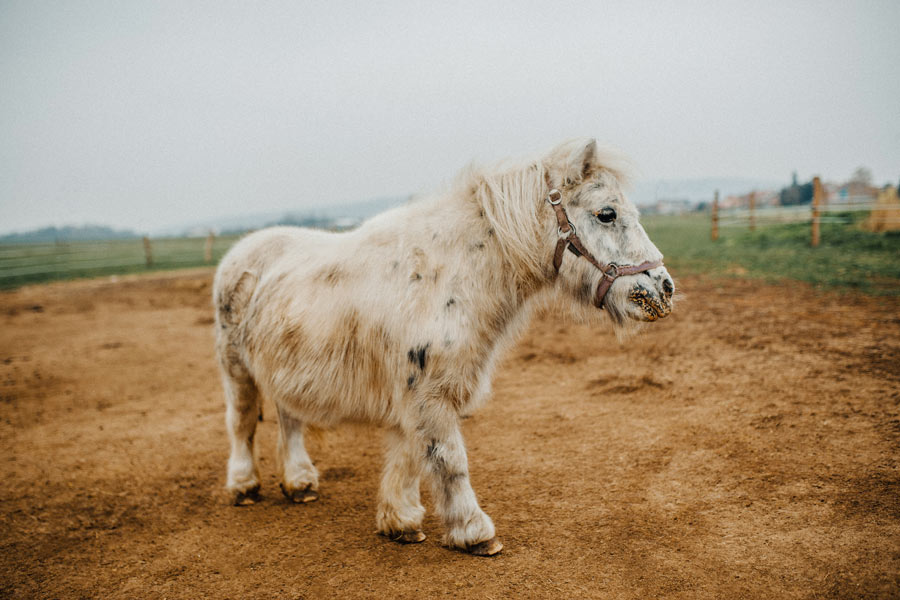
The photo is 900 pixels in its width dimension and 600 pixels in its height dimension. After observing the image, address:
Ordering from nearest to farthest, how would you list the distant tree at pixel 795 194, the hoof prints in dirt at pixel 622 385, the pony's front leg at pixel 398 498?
1. the pony's front leg at pixel 398 498
2. the hoof prints in dirt at pixel 622 385
3. the distant tree at pixel 795 194

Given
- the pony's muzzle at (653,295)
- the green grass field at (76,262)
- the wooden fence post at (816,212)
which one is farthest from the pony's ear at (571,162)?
the green grass field at (76,262)

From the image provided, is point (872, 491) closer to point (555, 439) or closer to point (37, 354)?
point (555, 439)

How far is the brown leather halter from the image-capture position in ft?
8.99

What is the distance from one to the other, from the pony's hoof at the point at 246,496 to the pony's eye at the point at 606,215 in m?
3.29

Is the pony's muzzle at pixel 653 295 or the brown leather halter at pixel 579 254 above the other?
the brown leather halter at pixel 579 254

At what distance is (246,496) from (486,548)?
6.84 ft

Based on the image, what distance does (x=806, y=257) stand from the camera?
42.8 feet

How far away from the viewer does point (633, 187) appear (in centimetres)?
299

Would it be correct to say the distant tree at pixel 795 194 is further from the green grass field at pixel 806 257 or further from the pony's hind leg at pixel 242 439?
the pony's hind leg at pixel 242 439

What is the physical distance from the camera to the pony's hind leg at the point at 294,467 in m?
3.85

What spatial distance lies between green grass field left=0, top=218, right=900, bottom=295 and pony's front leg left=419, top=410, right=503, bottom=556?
362 inches

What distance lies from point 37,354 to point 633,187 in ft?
34.1

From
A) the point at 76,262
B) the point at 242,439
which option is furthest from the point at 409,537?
the point at 76,262

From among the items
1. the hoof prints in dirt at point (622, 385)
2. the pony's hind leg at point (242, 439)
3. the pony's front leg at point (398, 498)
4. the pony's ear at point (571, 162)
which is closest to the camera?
the pony's ear at point (571, 162)
